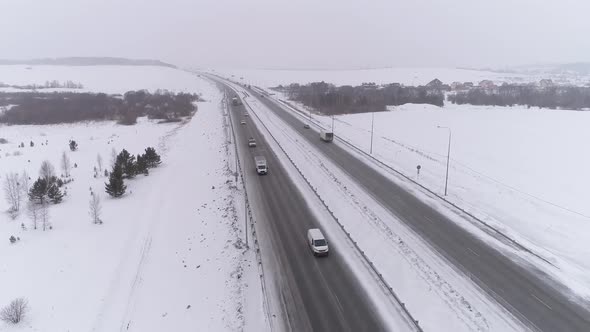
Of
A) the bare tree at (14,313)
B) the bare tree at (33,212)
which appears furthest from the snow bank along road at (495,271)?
the bare tree at (33,212)

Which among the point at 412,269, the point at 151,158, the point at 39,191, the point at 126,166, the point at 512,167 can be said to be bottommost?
the point at 412,269

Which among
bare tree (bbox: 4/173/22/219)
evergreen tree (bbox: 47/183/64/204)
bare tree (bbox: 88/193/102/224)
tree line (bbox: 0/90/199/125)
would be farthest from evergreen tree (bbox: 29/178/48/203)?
tree line (bbox: 0/90/199/125)

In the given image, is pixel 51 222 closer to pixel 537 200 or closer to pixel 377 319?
pixel 377 319

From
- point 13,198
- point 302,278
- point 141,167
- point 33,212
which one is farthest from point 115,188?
point 302,278

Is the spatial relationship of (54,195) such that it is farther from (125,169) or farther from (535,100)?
(535,100)

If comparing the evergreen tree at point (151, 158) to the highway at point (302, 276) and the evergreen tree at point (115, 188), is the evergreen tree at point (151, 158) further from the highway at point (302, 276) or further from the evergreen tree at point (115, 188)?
the highway at point (302, 276)

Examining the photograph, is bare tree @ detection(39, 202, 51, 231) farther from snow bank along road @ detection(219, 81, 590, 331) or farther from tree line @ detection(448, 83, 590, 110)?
tree line @ detection(448, 83, 590, 110)

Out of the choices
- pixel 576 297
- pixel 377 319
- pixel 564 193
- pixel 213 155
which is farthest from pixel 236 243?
pixel 564 193
